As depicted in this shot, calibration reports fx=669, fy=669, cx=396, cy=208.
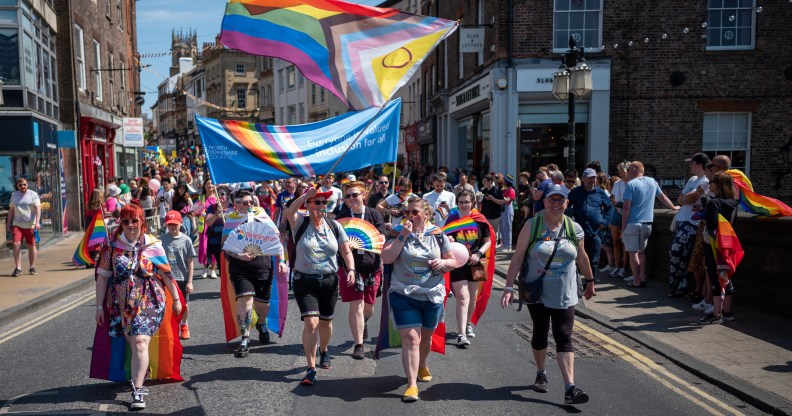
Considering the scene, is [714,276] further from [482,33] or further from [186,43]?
[186,43]

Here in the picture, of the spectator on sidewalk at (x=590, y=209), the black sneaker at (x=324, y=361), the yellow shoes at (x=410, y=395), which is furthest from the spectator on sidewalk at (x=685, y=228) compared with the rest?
the black sneaker at (x=324, y=361)

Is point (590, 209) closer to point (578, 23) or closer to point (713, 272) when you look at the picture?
point (713, 272)

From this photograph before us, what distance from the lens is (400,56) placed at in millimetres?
6949

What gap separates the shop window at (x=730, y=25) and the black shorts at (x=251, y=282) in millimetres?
16965

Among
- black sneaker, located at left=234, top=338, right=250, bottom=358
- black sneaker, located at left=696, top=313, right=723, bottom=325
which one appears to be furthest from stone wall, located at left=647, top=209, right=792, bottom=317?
black sneaker, located at left=234, top=338, right=250, bottom=358

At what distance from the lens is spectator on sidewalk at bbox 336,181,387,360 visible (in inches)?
276

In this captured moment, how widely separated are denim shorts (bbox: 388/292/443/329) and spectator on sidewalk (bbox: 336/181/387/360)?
1100 millimetres

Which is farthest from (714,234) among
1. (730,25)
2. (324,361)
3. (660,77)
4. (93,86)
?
(93,86)

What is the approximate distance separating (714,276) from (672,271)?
5.30 feet

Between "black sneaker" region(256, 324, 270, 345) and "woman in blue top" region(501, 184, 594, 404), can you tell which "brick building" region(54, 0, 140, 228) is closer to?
"black sneaker" region(256, 324, 270, 345)

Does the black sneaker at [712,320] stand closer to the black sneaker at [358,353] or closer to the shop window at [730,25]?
the black sneaker at [358,353]

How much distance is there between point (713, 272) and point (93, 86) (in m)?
23.4

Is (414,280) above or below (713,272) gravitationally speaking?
above

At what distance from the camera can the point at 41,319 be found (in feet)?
30.1
